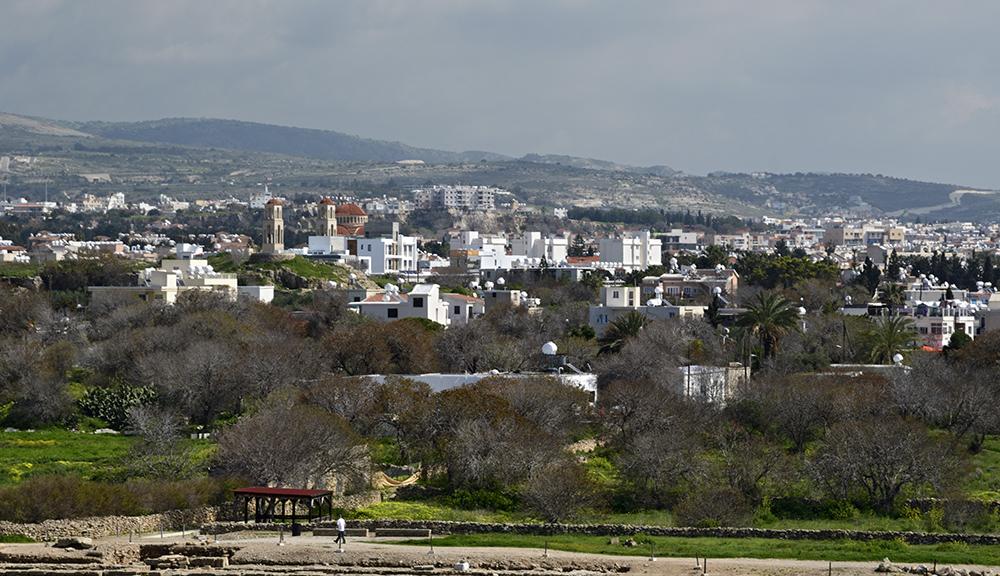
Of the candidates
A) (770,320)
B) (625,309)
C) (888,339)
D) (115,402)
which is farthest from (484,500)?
(625,309)

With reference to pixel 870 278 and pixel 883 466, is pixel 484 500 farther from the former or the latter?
pixel 870 278

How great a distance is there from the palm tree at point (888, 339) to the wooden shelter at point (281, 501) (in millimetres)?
36283

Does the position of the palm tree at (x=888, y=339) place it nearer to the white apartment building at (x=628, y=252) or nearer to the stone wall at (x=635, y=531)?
the stone wall at (x=635, y=531)

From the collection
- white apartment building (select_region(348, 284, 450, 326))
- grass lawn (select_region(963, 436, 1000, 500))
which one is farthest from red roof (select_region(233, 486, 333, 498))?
white apartment building (select_region(348, 284, 450, 326))

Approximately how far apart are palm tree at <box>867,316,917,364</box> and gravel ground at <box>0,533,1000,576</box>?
3522cm

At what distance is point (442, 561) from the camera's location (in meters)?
28.5

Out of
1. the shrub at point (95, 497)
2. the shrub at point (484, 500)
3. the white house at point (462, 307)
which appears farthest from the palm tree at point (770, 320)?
the shrub at point (95, 497)

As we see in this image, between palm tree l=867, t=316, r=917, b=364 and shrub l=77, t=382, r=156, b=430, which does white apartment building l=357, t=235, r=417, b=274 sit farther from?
shrub l=77, t=382, r=156, b=430

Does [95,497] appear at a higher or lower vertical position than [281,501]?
higher

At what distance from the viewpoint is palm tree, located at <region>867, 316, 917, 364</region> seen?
206 ft

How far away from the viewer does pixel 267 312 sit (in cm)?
7269

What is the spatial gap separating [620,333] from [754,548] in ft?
112

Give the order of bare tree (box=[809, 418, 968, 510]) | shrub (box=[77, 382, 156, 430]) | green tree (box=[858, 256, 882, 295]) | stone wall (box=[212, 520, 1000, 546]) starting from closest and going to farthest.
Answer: stone wall (box=[212, 520, 1000, 546]) → bare tree (box=[809, 418, 968, 510]) → shrub (box=[77, 382, 156, 430]) → green tree (box=[858, 256, 882, 295])

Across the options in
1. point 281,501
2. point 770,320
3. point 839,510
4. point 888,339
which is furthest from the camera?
point 888,339
